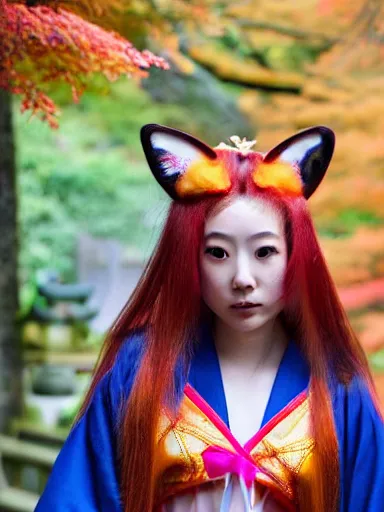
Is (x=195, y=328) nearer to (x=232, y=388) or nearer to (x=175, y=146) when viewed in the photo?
(x=232, y=388)

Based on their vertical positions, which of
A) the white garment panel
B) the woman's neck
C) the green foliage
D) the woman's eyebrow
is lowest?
the white garment panel

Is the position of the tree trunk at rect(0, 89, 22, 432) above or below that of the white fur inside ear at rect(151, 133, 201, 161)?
above

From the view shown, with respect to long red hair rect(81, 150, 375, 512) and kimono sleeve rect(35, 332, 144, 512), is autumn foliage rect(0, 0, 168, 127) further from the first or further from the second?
kimono sleeve rect(35, 332, 144, 512)

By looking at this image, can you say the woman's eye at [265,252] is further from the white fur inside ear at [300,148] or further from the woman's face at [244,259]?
the white fur inside ear at [300,148]

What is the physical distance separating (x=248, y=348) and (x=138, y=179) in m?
1.28

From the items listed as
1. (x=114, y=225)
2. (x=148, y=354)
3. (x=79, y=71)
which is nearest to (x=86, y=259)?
(x=114, y=225)

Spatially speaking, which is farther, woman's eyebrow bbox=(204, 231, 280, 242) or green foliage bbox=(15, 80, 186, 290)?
green foliage bbox=(15, 80, 186, 290)

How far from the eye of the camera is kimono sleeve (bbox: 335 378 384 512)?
3.39 ft

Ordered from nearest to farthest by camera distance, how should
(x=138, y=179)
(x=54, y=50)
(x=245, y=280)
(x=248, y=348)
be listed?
1. (x=245, y=280)
2. (x=248, y=348)
3. (x=54, y=50)
4. (x=138, y=179)

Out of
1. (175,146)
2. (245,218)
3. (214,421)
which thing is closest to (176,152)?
(175,146)

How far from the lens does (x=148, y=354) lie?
3.56 feet

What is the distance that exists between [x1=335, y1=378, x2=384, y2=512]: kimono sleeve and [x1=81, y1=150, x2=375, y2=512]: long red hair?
0.02m

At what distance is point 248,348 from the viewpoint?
1109 millimetres

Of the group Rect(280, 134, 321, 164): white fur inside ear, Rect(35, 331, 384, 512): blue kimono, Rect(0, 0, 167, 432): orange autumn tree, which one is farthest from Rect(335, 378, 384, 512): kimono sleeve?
Rect(0, 0, 167, 432): orange autumn tree
